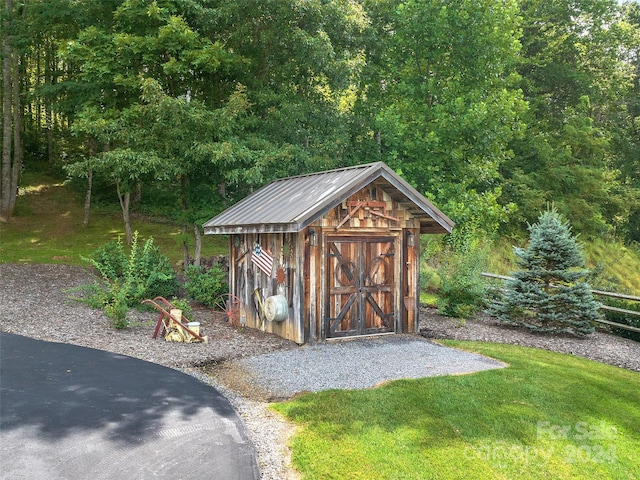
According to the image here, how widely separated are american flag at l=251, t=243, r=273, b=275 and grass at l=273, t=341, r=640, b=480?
4774 millimetres

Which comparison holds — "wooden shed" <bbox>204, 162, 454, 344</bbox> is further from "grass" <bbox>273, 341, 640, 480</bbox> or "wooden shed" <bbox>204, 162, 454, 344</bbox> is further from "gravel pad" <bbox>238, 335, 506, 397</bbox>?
"grass" <bbox>273, 341, 640, 480</bbox>

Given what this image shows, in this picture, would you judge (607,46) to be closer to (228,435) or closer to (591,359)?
(591,359)

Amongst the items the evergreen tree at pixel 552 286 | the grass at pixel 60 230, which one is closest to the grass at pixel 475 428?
→ the evergreen tree at pixel 552 286

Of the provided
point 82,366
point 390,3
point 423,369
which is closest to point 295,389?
point 423,369

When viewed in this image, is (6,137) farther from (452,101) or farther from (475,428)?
(475,428)

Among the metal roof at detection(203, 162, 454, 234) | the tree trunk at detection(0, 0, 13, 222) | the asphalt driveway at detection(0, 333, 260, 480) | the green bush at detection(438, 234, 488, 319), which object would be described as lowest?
the asphalt driveway at detection(0, 333, 260, 480)

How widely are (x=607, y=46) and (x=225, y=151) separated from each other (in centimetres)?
2561

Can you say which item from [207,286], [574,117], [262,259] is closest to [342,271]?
[262,259]

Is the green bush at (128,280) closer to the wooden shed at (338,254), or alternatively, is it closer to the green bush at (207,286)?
the green bush at (207,286)

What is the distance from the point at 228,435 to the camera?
246 inches

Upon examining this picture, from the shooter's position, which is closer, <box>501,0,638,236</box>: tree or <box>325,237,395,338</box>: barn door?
<box>325,237,395,338</box>: barn door

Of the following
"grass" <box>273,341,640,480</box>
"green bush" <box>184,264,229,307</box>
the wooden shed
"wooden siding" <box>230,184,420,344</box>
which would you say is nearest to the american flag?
the wooden shed

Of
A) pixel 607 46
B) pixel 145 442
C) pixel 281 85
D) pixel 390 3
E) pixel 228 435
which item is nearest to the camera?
pixel 145 442

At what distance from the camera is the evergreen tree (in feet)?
41.4
